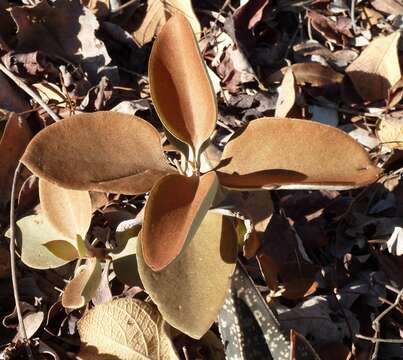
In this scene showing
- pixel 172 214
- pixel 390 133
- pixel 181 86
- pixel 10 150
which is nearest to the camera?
pixel 172 214

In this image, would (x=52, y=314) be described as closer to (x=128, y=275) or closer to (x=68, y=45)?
(x=128, y=275)

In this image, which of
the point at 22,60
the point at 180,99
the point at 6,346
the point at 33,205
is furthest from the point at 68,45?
the point at 6,346

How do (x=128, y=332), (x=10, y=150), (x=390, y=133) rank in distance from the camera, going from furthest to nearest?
(x=390, y=133) → (x=10, y=150) → (x=128, y=332)

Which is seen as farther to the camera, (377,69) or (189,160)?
(377,69)

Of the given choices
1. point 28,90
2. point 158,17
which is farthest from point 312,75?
point 28,90

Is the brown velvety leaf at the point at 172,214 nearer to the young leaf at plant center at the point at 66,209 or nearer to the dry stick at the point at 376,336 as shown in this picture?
the young leaf at plant center at the point at 66,209

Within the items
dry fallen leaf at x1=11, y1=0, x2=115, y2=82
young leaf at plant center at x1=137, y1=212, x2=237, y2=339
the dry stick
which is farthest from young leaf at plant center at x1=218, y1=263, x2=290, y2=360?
dry fallen leaf at x1=11, y1=0, x2=115, y2=82

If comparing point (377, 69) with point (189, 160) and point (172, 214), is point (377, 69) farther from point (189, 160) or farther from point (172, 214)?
point (172, 214)
